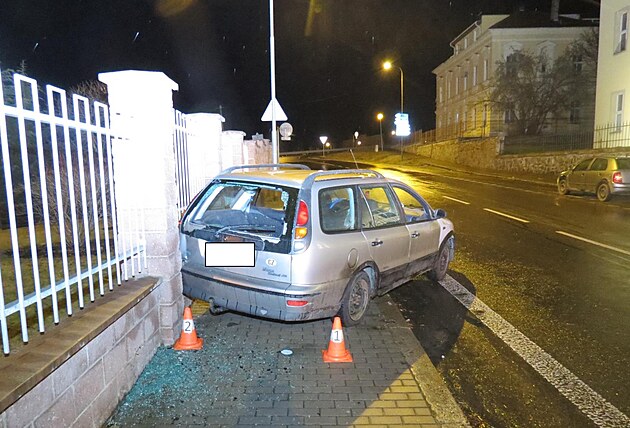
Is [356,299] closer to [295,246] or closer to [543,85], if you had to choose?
[295,246]

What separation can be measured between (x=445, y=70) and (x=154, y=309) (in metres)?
59.0

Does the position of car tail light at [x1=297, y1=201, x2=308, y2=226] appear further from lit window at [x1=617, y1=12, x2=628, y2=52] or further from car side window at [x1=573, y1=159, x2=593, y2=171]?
lit window at [x1=617, y1=12, x2=628, y2=52]

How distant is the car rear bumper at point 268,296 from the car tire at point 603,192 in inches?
587

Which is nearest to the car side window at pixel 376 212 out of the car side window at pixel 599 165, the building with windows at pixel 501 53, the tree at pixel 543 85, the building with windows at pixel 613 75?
the car side window at pixel 599 165

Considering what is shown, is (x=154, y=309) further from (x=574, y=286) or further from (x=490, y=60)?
(x=490, y=60)

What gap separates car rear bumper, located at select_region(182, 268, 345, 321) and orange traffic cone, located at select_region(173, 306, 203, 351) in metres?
0.38

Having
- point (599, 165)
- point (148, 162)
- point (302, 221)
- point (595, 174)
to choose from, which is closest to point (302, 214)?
point (302, 221)

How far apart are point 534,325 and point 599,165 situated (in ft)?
46.5

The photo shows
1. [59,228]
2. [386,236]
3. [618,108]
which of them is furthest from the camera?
[618,108]

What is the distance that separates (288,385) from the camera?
4.00 m

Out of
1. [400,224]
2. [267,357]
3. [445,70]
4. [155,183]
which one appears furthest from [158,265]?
[445,70]

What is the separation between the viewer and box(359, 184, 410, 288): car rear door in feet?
17.9

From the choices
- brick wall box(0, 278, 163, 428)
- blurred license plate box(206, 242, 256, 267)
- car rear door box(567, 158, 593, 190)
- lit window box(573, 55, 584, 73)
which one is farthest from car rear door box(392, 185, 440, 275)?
lit window box(573, 55, 584, 73)

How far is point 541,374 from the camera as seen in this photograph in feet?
14.2
